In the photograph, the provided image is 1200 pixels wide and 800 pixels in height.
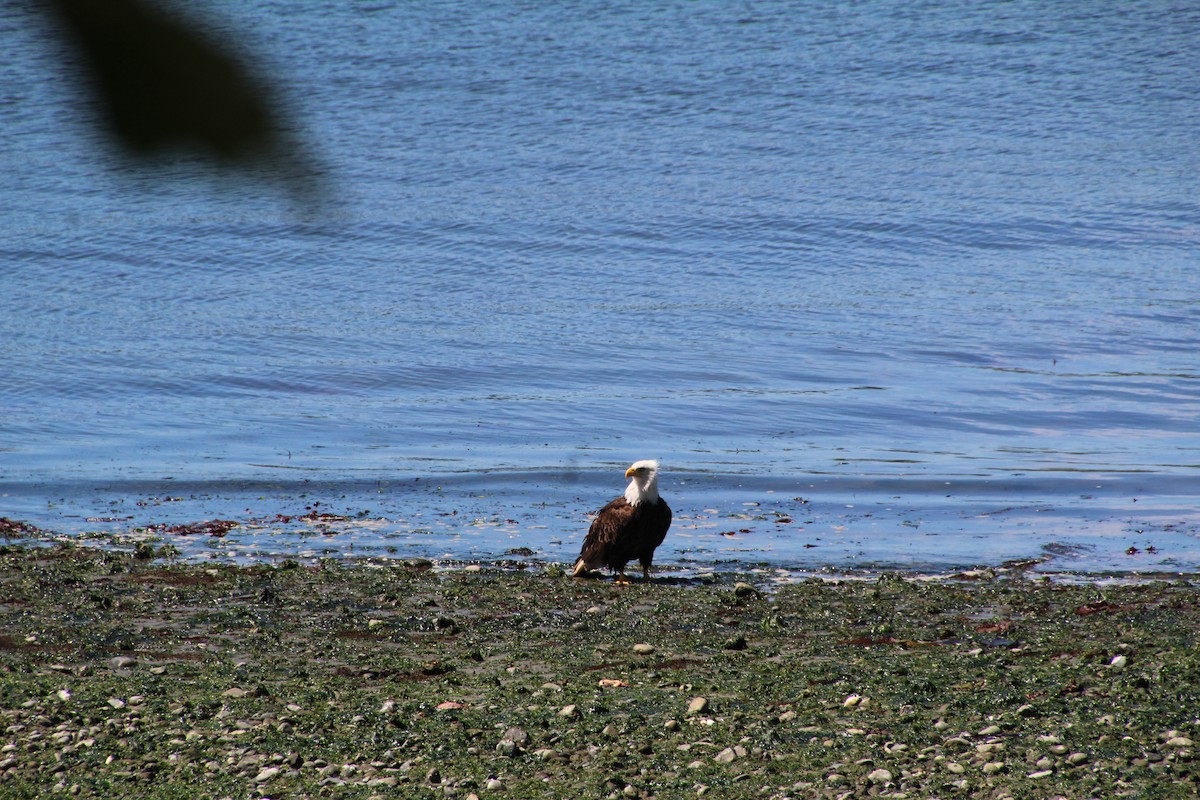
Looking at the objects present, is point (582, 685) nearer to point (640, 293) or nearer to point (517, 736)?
point (517, 736)

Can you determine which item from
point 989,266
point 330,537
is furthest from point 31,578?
point 989,266

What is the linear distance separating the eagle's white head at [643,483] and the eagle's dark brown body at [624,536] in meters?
0.04

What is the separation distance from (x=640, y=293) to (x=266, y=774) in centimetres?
2015

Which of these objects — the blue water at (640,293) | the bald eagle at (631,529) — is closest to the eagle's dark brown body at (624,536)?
the bald eagle at (631,529)

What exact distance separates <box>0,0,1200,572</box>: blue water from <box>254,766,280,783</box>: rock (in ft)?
7.66

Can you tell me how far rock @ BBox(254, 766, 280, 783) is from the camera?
17.7 ft

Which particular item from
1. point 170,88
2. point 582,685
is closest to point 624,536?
point 582,685

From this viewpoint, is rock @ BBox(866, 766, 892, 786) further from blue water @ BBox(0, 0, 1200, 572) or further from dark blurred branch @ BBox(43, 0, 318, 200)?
dark blurred branch @ BBox(43, 0, 318, 200)

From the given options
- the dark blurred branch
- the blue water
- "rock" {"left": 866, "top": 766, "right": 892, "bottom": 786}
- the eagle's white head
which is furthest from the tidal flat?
the dark blurred branch

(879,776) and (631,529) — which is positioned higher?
(879,776)

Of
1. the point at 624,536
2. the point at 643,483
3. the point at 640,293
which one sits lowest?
the point at 640,293

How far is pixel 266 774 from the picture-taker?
5445 mm

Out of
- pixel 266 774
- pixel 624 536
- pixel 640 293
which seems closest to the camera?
pixel 266 774

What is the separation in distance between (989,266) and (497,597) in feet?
70.7
